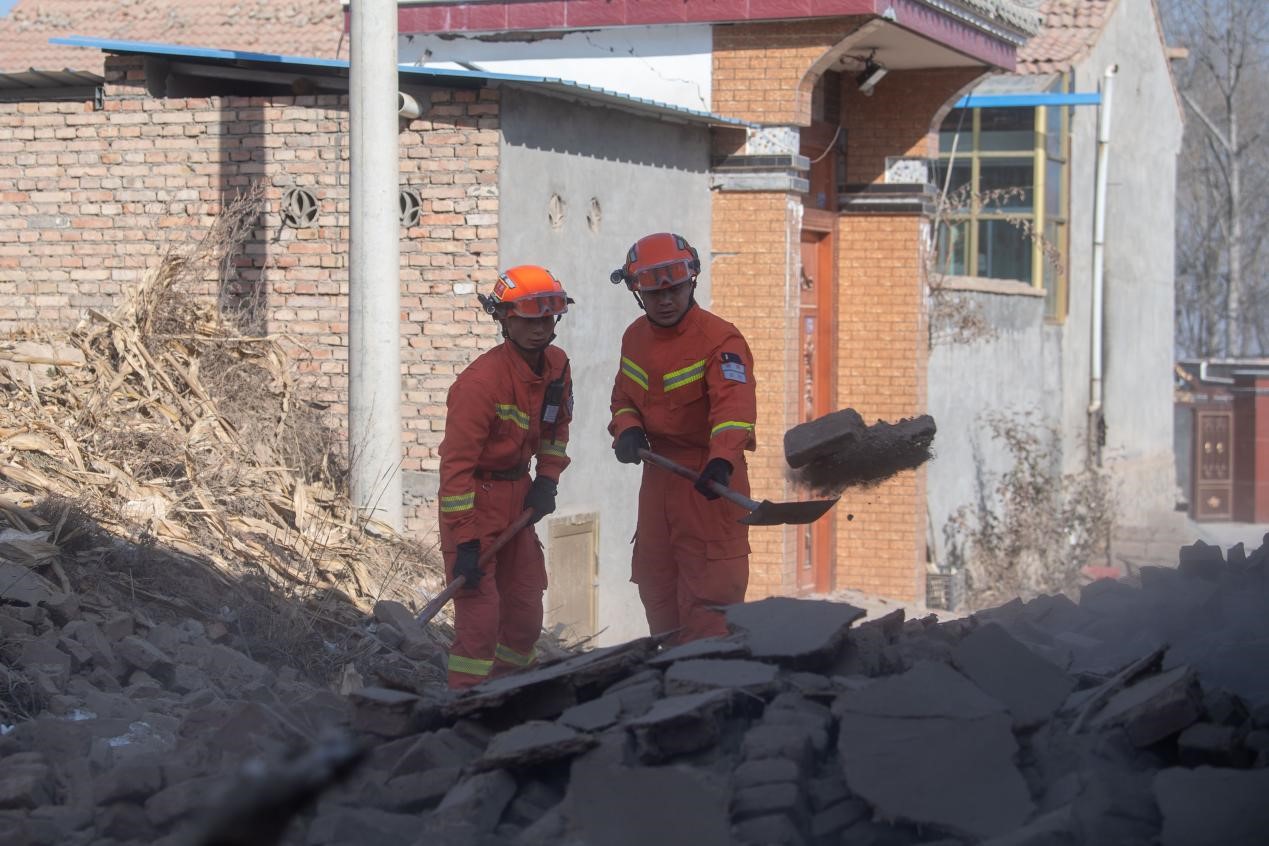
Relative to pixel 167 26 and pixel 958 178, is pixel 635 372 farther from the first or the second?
pixel 167 26

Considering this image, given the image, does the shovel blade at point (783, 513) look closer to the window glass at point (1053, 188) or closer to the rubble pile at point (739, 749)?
the rubble pile at point (739, 749)

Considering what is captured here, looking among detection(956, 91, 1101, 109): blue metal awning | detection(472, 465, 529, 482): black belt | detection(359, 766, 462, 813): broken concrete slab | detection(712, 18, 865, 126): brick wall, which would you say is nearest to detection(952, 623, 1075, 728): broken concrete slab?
detection(359, 766, 462, 813): broken concrete slab

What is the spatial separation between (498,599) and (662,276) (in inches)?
63.3

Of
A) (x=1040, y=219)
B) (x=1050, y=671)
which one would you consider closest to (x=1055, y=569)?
(x=1040, y=219)

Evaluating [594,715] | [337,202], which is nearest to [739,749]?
[594,715]

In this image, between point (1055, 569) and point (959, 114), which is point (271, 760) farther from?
point (959, 114)

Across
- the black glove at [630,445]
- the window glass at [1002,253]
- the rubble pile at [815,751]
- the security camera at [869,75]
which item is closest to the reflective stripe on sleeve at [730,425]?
the black glove at [630,445]

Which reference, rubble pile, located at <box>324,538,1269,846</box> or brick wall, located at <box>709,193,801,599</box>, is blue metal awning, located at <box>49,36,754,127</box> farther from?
rubble pile, located at <box>324,538,1269,846</box>

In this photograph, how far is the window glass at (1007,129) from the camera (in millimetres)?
18453

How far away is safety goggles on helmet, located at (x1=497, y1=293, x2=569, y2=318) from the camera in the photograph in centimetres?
664

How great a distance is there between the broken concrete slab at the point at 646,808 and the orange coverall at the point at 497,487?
2.06 m

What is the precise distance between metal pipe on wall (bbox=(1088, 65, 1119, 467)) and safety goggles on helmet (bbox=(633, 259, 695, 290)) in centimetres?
1424

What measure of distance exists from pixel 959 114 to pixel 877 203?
5.24 m

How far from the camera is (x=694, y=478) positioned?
264 inches
